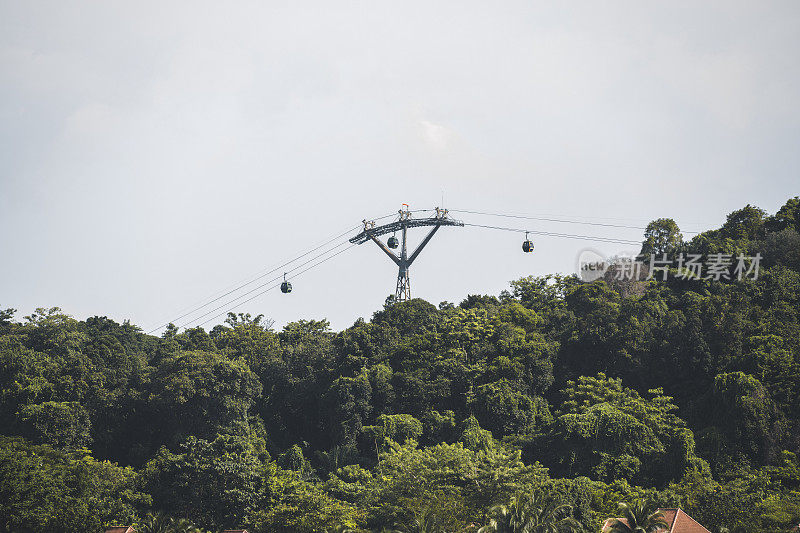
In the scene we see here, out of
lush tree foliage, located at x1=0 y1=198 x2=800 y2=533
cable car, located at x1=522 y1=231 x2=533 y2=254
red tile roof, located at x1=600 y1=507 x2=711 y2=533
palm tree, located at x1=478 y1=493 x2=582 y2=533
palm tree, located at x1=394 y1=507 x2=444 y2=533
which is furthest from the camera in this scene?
cable car, located at x1=522 y1=231 x2=533 y2=254

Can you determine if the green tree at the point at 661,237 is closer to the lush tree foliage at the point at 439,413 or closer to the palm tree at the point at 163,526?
the lush tree foliage at the point at 439,413

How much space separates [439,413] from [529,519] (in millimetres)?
14681

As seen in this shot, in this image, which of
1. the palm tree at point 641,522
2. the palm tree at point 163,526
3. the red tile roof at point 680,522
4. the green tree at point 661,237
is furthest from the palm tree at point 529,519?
the green tree at point 661,237

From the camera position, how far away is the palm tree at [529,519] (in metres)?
27.1

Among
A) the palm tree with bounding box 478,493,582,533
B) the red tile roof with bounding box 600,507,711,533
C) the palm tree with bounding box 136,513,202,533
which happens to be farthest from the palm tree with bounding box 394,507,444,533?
A: the palm tree with bounding box 136,513,202,533

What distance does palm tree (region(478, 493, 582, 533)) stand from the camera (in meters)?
27.1

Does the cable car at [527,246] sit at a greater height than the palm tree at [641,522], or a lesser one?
greater

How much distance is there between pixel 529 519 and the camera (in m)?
27.3

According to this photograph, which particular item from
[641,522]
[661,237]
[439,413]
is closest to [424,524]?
[641,522]

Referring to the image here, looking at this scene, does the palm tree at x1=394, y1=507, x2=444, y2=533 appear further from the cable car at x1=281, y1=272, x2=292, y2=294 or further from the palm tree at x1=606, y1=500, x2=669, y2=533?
the cable car at x1=281, y1=272, x2=292, y2=294

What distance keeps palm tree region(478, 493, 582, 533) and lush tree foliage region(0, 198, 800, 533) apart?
7cm

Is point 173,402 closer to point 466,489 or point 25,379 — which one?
point 25,379

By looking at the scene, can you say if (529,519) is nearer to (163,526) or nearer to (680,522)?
(680,522)

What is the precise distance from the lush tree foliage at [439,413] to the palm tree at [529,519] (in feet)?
0.23
